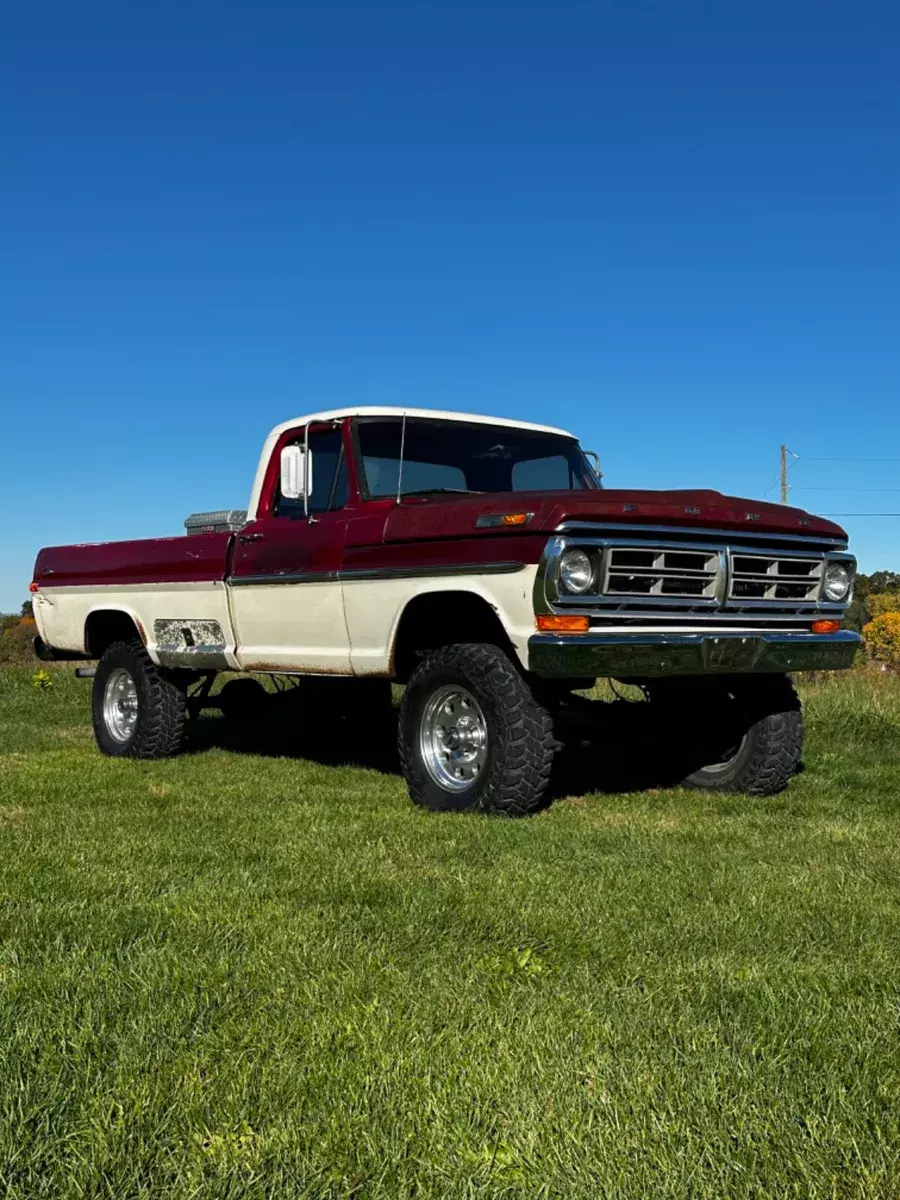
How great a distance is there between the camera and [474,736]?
19.6 feet

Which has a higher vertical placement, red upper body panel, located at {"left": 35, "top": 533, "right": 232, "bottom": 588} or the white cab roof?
the white cab roof

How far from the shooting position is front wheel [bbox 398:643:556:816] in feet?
18.4

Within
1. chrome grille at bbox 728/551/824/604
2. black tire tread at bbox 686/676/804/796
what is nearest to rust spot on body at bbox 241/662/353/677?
chrome grille at bbox 728/551/824/604

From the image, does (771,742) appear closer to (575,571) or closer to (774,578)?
(774,578)

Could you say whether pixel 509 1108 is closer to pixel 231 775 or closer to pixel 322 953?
pixel 322 953

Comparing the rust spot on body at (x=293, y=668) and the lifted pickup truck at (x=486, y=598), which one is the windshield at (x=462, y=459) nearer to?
the lifted pickup truck at (x=486, y=598)

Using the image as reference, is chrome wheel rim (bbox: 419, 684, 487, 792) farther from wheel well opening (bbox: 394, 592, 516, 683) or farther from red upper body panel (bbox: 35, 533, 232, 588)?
red upper body panel (bbox: 35, 533, 232, 588)

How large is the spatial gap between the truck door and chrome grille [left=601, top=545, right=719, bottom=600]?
5.81 feet

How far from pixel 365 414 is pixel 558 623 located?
85.9 inches

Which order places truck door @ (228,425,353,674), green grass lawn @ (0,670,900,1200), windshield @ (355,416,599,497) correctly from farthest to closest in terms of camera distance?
windshield @ (355,416,599,497), truck door @ (228,425,353,674), green grass lawn @ (0,670,900,1200)

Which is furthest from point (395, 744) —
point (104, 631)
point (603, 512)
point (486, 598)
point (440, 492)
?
point (603, 512)

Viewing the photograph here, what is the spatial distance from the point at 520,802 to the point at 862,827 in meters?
1.67

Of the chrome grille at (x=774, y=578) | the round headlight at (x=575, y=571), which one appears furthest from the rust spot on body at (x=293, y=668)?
the chrome grille at (x=774, y=578)

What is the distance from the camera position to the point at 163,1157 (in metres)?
2.18
